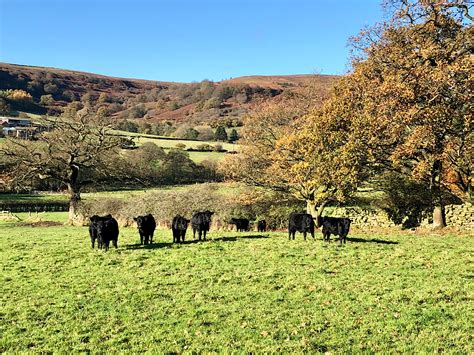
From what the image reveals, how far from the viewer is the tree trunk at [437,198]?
23.7 meters

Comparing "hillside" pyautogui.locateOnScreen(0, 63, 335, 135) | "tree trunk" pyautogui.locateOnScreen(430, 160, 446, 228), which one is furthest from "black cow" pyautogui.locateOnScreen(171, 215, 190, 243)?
"hillside" pyautogui.locateOnScreen(0, 63, 335, 135)

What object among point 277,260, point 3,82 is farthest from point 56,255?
point 3,82

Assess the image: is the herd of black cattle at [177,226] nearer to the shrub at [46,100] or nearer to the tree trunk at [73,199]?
the tree trunk at [73,199]

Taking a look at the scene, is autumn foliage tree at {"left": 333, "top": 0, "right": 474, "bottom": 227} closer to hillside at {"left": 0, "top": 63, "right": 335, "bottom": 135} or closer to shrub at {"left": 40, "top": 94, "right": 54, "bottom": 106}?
hillside at {"left": 0, "top": 63, "right": 335, "bottom": 135}

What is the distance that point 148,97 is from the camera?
565 feet

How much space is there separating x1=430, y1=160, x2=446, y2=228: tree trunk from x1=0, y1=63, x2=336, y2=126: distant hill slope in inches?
2812

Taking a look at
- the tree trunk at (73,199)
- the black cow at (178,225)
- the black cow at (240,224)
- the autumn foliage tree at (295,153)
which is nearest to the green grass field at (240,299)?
the black cow at (178,225)

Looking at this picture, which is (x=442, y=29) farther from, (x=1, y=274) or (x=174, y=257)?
(x=1, y=274)

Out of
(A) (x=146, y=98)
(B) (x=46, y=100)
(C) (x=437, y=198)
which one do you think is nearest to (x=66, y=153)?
(C) (x=437, y=198)

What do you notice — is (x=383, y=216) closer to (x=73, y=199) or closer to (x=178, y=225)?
(x=178, y=225)

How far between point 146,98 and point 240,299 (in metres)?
170

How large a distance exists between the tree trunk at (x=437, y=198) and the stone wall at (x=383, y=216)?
887 millimetres

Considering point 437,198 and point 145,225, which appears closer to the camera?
point 145,225

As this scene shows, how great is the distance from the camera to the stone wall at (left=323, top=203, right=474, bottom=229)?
25.2 m
